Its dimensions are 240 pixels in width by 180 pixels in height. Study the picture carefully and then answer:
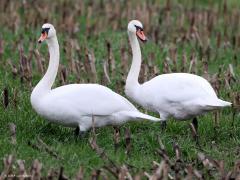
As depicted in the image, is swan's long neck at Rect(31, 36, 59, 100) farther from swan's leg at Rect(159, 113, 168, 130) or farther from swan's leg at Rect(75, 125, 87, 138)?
swan's leg at Rect(159, 113, 168, 130)

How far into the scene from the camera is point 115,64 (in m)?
11.1

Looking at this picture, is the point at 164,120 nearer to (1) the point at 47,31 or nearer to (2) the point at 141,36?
(2) the point at 141,36

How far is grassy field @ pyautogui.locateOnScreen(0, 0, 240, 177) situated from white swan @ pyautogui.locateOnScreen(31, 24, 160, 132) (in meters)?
0.22

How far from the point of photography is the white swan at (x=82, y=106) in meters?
7.58

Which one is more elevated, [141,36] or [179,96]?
[141,36]

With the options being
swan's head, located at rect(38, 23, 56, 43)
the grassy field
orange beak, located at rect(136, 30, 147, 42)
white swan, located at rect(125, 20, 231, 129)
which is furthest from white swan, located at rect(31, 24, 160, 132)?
orange beak, located at rect(136, 30, 147, 42)

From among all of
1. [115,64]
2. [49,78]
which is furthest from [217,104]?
[115,64]

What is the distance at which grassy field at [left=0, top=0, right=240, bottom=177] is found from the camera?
7.31m

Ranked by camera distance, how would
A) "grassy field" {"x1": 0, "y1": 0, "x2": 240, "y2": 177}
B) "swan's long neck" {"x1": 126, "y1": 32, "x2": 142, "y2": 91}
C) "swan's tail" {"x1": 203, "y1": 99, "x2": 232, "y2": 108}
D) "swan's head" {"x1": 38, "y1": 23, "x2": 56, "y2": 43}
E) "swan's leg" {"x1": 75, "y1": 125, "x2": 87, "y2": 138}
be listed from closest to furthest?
"grassy field" {"x1": 0, "y1": 0, "x2": 240, "y2": 177} < "swan's tail" {"x1": 203, "y1": 99, "x2": 232, "y2": 108} < "swan's leg" {"x1": 75, "y1": 125, "x2": 87, "y2": 138} < "swan's head" {"x1": 38, "y1": 23, "x2": 56, "y2": 43} < "swan's long neck" {"x1": 126, "y1": 32, "x2": 142, "y2": 91}

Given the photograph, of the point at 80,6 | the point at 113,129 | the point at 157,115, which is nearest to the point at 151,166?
the point at 113,129

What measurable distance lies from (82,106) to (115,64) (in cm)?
352

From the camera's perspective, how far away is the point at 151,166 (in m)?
7.05

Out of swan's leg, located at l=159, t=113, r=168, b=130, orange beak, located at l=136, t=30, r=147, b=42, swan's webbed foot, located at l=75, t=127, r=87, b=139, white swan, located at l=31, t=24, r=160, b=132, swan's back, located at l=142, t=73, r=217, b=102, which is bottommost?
swan's webbed foot, located at l=75, t=127, r=87, b=139

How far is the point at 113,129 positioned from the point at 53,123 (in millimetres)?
664
